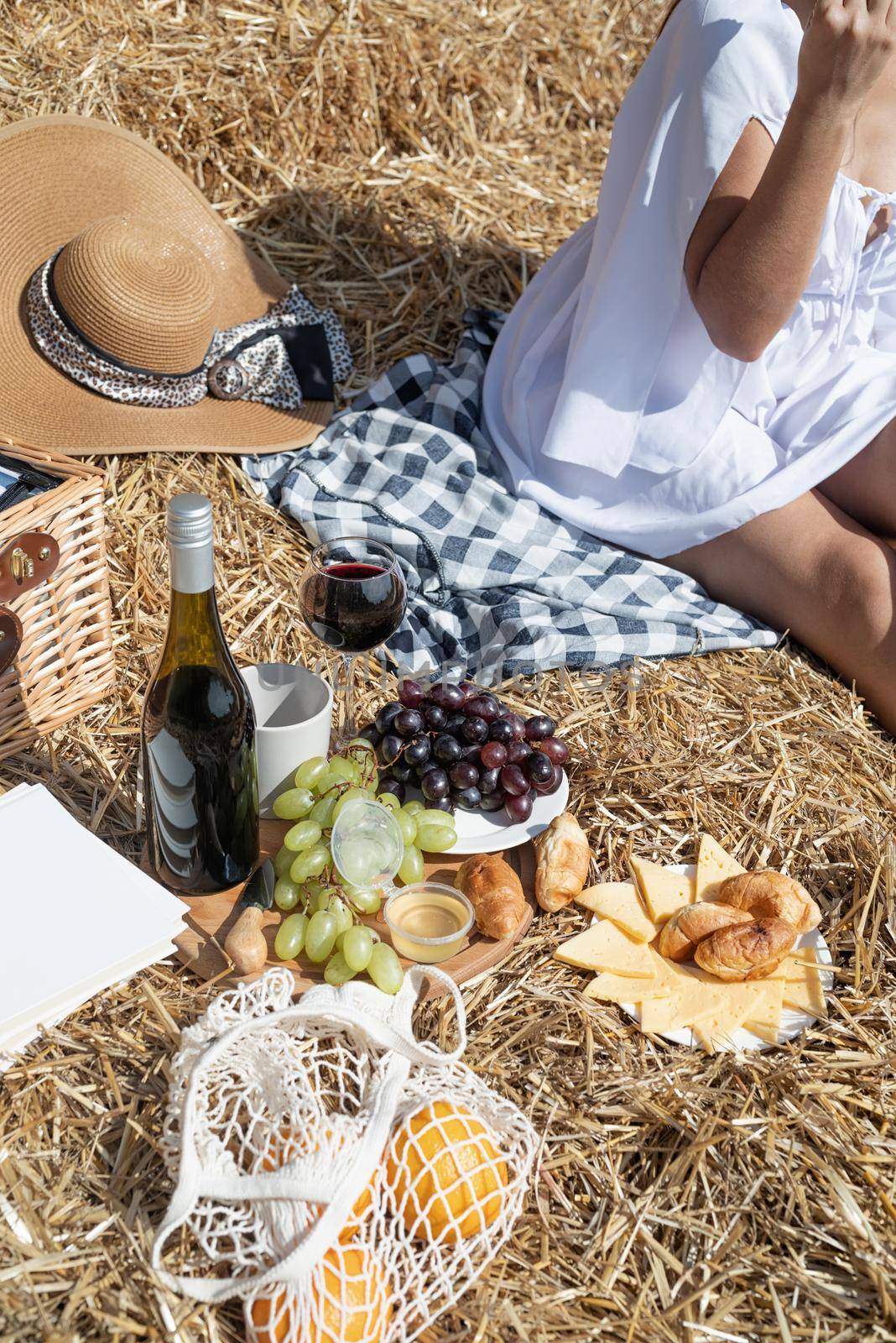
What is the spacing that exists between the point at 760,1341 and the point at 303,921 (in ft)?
1.99

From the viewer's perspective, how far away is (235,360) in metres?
2.27

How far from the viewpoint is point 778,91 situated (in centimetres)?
181

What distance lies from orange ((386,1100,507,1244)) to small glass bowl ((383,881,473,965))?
0.24 m

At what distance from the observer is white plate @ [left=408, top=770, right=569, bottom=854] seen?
4.56ft

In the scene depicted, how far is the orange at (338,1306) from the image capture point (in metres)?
0.91

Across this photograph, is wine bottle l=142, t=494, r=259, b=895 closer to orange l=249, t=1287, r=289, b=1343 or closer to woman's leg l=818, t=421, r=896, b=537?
orange l=249, t=1287, r=289, b=1343

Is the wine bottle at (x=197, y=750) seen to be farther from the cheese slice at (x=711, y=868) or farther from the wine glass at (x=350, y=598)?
the cheese slice at (x=711, y=868)

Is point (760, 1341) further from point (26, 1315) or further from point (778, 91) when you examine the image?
point (778, 91)

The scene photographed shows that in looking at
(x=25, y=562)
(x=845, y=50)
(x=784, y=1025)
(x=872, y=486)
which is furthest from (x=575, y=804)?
(x=845, y=50)

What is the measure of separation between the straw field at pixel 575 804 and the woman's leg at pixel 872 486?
31 centimetres

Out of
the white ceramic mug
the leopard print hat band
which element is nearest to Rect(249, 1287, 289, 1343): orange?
the white ceramic mug

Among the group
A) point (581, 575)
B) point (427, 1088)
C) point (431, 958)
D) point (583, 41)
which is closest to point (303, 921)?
point (431, 958)

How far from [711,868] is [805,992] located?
0.20 meters

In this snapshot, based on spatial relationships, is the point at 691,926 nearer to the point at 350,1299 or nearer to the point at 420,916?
the point at 420,916
